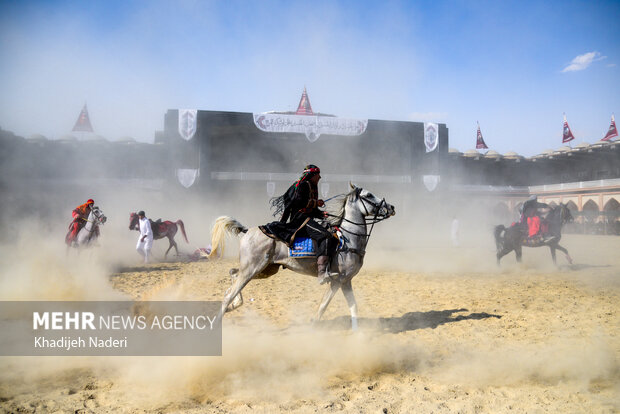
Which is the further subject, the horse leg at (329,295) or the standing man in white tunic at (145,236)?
the standing man in white tunic at (145,236)

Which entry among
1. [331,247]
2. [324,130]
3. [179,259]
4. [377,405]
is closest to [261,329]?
[331,247]

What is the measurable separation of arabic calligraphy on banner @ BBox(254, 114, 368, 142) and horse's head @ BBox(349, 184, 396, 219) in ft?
72.6

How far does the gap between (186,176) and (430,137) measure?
19146 millimetres

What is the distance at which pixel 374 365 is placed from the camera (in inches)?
155

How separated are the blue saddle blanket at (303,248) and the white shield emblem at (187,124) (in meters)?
22.9

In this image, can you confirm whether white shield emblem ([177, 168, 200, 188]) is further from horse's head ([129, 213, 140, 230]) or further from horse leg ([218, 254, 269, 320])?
horse leg ([218, 254, 269, 320])

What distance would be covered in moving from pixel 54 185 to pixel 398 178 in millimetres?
25642

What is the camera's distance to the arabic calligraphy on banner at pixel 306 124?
2684cm

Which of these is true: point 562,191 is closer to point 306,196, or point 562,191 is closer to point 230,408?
point 306,196

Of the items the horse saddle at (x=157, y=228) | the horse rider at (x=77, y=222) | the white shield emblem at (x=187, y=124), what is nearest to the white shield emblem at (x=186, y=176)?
the white shield emblem at (x=187, y=124)

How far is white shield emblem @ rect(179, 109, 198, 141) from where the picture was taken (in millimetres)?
25516

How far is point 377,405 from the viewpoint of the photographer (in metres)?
3.10

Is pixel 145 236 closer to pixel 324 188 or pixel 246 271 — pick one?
pixel 246 271

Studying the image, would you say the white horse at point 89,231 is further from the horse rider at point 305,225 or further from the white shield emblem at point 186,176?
the white shield emblem at point 186,176
